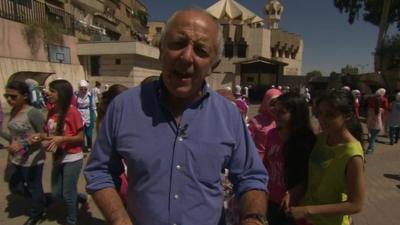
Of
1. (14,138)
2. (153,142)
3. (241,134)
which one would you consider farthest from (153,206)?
(14,138)

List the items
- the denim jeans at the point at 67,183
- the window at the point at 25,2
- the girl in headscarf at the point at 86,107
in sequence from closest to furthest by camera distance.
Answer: the denim jeans at the point at 67,183 → the girl in headscarf at the point at 86,107 → the window at the point at 25,2

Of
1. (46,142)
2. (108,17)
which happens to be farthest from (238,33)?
(46,142)

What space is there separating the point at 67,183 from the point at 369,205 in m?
4.44

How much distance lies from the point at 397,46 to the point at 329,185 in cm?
2671

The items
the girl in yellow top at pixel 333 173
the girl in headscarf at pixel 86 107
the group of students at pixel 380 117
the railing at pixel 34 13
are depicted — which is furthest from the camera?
the railing at pixel 34 13

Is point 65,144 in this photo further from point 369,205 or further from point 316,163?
point 369,205

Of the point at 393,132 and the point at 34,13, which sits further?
the point at 34,13

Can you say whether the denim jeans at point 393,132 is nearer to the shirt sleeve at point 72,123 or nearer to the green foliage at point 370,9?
the shirt sleeve at point 72,123

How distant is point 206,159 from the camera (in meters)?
1.56

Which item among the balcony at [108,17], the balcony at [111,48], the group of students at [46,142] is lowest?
the group of students at [46,142]

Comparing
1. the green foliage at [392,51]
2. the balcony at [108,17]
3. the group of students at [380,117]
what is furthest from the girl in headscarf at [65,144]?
the balcony at [108,17]

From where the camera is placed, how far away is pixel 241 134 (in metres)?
1.70

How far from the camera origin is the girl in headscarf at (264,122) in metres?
3.54

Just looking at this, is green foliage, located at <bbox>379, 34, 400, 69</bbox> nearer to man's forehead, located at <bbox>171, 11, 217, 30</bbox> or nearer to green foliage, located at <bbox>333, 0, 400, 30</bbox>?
green foliage, located at <bbox>333, 0, 400, 30</bbox>
